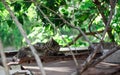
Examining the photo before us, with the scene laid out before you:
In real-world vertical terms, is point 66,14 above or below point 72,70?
above

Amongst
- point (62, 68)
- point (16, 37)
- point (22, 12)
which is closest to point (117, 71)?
point (62, 68)

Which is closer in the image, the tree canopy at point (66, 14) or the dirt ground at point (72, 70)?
the tree canopy at point (66, 14)

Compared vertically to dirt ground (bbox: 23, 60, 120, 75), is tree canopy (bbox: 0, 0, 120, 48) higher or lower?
higher

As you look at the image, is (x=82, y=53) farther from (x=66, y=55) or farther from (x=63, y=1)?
(x=63, y=1)

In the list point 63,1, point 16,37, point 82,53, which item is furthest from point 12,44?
point 63,1

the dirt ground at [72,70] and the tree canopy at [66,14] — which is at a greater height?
the tree canopy at [66,14]

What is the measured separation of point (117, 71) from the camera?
12.1 ft

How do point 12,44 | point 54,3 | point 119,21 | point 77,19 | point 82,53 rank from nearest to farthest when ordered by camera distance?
point 54,3 → point 77,19 → point 119,21 → point 82,53 → point 12,44

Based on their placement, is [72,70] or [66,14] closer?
[72,70]

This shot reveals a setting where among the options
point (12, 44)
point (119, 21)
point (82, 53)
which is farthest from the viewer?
point (12, 44)

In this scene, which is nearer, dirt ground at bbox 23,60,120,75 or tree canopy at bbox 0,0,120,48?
tree canopy at bbox 0,0,120,48

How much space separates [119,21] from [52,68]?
4.53ft

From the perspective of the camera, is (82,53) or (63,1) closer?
(63,1)

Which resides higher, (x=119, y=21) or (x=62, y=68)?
(x=119, y=21)
